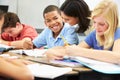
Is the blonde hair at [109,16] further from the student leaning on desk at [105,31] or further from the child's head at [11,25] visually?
the child's head at [11,25]

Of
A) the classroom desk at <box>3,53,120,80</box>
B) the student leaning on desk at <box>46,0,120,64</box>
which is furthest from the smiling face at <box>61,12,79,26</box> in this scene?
the classroom desk at <box>3,53,120,80</box>

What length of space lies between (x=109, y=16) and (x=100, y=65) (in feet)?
1.34

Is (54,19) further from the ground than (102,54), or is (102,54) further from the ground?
(54,19)

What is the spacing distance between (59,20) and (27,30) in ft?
1.69

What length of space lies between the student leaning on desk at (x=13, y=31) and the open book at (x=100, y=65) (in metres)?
1.10

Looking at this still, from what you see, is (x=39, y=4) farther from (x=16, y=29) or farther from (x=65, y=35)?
(x=65, y=35)

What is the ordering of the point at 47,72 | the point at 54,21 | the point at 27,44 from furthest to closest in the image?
1. the point at 27,44
2. the point at 54,21
3. the point at 47,72

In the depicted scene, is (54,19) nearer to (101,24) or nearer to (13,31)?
(13,31)

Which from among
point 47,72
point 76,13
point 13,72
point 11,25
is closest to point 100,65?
point 47,72

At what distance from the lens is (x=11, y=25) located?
2494 millimetres

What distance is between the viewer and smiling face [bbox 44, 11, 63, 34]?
222 centimetres

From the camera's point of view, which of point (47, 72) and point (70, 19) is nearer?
point (47, 72)

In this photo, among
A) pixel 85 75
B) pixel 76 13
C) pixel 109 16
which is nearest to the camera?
pixel 85 75

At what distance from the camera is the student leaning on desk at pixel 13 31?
8.01ft
